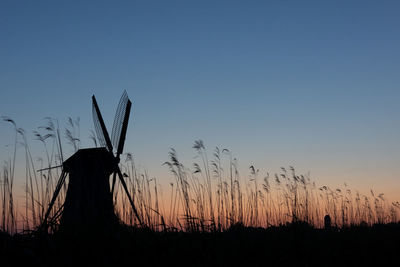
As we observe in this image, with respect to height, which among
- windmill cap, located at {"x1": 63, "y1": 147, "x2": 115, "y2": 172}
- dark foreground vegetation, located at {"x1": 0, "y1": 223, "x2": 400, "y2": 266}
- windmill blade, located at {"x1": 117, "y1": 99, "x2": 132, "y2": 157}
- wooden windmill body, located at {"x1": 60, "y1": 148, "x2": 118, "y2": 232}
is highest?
windmill blade, located at {"x1": 117, "y1": 99, "x2": 132, "y2": 157}

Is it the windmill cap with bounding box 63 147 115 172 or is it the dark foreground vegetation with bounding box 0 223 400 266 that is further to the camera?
the windmill cap with bounding box 63 147 115 172

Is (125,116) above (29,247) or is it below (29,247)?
above

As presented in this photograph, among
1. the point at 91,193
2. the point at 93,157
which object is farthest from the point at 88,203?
the point at 93,157

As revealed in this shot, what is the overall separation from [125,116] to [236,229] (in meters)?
6.07

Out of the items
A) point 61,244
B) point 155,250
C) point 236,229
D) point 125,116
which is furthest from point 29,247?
point 125,116

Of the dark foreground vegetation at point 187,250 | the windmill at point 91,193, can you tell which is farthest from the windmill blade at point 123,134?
the dark foreground vegetation at point 187,250

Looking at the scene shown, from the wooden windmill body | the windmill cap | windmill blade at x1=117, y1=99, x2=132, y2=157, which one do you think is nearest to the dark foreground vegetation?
the wooden windmill body

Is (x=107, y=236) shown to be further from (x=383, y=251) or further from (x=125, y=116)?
(x=125, y=116)

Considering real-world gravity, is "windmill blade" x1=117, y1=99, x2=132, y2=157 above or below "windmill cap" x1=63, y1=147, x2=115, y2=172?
above

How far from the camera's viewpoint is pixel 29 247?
446 cm

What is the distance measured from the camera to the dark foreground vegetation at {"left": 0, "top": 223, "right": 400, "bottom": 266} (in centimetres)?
427

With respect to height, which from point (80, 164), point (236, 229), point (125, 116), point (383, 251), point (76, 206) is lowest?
point (383, 251)

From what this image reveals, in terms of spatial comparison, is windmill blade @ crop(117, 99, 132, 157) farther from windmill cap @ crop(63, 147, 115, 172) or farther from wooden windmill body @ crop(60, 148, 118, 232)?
wooden windmill body @ crop(60, 148, 118, 232)

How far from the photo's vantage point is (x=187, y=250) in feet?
15.1
